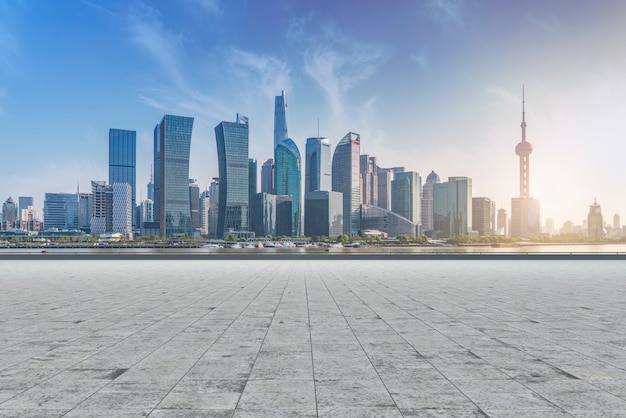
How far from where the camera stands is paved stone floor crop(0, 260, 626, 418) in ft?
20.7

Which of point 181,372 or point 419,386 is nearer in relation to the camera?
point 419,386

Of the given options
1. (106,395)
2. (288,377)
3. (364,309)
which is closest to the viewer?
(106,395)

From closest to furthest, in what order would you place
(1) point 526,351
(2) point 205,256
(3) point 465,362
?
(3) point 465,362 < (1) point 526,351 < (2) point 205,256

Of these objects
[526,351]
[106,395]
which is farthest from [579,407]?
[106,395]

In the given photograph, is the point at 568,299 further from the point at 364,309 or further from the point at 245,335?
the point at 245,335

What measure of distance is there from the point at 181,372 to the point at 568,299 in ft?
53.3

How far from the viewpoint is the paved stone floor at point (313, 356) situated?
20.7 feet

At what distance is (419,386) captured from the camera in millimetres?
7062

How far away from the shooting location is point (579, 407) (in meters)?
6.19

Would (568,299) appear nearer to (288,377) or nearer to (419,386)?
(419,386)

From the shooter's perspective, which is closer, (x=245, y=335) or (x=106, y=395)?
(x=106, y=395)

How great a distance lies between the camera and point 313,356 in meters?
8.87

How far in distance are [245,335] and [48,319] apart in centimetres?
699

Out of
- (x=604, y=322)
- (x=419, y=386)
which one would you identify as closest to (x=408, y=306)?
(x=604, y=322)
